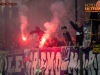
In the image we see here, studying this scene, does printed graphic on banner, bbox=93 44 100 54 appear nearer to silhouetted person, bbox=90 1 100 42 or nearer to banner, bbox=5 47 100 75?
banner, bbox=5 47 100 75

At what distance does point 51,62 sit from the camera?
13398 millimetres

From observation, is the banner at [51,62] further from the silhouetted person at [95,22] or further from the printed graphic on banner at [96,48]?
the silhouetted person at [95,22]

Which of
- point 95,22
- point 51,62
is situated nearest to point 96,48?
point 95,22

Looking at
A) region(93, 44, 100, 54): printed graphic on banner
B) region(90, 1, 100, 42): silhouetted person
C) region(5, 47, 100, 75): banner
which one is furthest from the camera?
region(90, 1, 100, 42): silhouetted person

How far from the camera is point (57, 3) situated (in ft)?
65.7

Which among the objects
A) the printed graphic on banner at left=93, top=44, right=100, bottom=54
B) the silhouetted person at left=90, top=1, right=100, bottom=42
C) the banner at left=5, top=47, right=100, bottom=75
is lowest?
the banner at left=5, top=47, right=100, bottom=75

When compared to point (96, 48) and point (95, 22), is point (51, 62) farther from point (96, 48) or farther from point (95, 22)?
point (96, 48)

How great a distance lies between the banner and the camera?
11.4 metres

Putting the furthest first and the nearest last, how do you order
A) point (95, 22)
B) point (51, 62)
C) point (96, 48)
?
1. point (51, 62)
2. point (95, 22)
3. point (96, 48)

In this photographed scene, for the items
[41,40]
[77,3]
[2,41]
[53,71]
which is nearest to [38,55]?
[53,71]

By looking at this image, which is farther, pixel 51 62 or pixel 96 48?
pixel 51 62

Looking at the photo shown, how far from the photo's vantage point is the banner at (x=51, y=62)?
11.4 meters

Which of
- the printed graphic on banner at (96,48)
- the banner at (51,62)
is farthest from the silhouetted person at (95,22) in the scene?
the banner at (51,62)

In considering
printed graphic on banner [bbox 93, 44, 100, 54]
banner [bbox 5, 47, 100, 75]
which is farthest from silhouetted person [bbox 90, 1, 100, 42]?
banner [bbox 5, 47, 100, 75]
